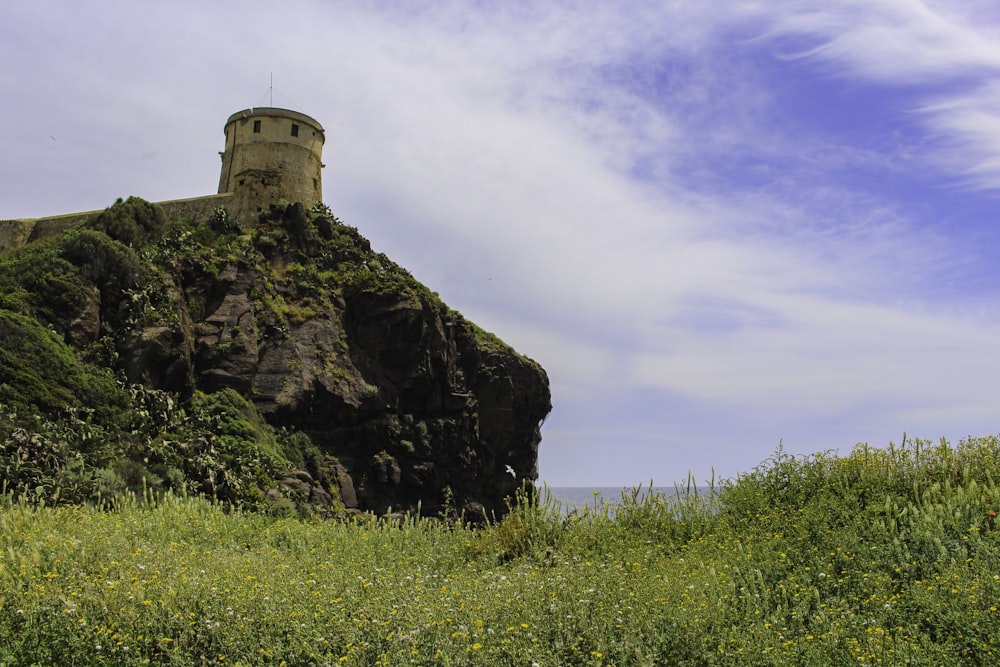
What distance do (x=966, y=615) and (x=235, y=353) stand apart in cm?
2894

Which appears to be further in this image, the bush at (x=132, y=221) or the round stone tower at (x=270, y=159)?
the round stone tower at (x=270, y=159)

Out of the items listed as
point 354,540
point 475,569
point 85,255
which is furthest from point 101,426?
point 475,569

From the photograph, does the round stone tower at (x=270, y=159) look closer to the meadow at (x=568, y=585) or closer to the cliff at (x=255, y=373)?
the cliff at (x=255, y=373)

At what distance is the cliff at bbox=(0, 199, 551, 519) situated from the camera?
21.7 metres

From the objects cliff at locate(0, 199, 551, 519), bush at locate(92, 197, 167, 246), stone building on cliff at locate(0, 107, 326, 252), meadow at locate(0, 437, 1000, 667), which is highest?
stone building on cliff at locate(0, 107, 326, 252)

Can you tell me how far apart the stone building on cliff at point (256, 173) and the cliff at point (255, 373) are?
1.38 m

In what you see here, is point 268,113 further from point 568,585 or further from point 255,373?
point 568,585

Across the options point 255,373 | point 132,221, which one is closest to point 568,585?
point 255,373

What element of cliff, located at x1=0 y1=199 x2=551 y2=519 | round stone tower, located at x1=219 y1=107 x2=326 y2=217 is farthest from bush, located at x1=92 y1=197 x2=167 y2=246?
round stone tower, located at x1=219 y1=107 x2=326 y2=217

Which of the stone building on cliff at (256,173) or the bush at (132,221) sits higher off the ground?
the stone building on cliff at (256,173)

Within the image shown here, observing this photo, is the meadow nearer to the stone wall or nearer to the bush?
the bush

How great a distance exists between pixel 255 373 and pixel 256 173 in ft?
45.1

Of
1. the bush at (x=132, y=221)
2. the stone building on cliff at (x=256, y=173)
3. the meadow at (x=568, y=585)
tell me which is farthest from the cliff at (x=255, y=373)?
the meadow at (x=568, y=585)

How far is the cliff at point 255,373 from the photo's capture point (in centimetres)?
2166
